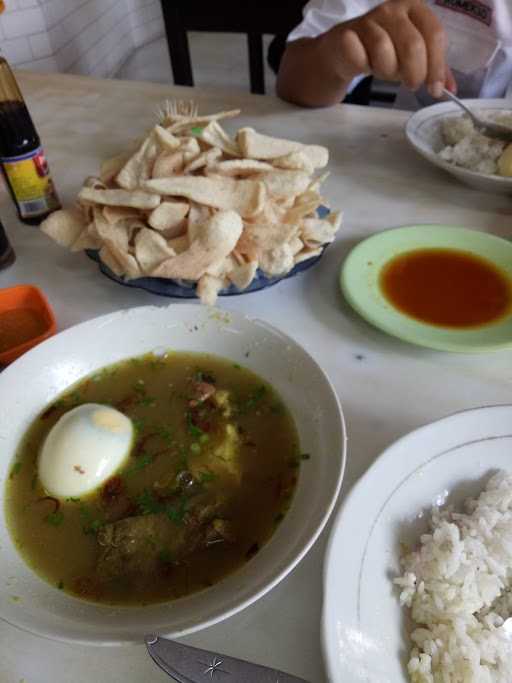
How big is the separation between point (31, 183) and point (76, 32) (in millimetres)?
2611

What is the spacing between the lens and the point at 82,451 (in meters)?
0.80

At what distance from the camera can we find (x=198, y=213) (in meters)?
1.04

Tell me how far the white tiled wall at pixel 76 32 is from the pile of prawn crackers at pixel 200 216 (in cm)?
234

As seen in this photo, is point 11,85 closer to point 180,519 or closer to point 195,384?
point 195,384

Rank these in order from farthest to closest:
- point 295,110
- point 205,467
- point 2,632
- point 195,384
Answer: point 295,110 → point 195,384 → point 205,467 → point 2,632

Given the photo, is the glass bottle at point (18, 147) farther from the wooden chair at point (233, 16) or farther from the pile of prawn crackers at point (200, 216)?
the wooden chair at point (233, 16)

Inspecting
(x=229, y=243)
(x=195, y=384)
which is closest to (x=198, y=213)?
(x=229, y=243)

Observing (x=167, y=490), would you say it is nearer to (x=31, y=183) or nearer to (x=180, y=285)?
(x=180, y=285)

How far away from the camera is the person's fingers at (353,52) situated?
1.52 meters

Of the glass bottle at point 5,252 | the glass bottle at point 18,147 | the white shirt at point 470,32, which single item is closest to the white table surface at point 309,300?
the glass bottle at point 5,252

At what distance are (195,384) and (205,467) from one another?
0.56ft

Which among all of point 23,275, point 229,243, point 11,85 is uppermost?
point 11,85

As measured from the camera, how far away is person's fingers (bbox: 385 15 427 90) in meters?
1.45

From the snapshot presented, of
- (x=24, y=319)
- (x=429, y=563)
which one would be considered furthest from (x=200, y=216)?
(x=429, y=563)
